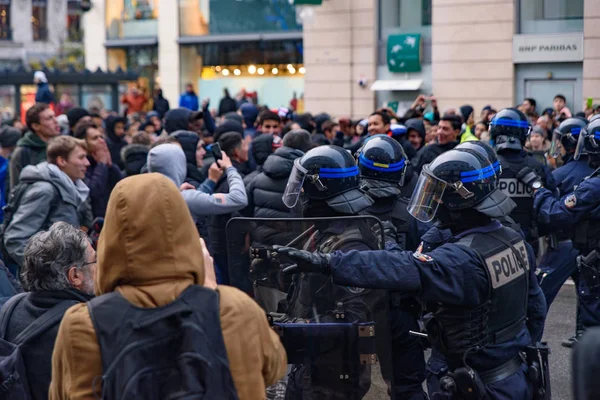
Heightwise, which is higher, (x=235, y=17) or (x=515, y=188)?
(x=235, y=17)

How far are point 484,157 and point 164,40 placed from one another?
26564mm

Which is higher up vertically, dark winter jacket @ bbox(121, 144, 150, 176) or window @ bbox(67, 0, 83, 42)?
window @ bbox(67, 0, 83, 42)

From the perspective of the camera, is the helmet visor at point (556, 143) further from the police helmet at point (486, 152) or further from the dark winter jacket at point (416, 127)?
the police helmet at point (486, 152)

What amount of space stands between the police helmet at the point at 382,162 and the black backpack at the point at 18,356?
2273mm

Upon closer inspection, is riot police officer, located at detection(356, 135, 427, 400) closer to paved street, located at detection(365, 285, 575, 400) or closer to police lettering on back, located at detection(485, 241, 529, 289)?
police lettering on back, located at detection(485, 241, 529, 289)

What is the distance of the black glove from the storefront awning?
59.3 ft

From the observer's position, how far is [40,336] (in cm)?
347

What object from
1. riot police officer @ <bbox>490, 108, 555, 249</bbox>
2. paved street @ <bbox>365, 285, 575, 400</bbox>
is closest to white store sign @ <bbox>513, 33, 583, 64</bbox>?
paved street @ <bbox>365, 285, 575, 400</bbox>

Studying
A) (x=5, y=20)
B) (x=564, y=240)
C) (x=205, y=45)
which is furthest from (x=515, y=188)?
(x=5, y=20)

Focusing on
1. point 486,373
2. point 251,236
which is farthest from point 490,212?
point 251,236

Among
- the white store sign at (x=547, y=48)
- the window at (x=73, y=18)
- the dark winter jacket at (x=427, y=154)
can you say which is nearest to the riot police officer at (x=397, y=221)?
the dark winter jacket at (x=427, y=154)

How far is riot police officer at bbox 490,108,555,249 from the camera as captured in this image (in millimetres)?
6906

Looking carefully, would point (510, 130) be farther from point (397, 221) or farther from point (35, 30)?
point (35, 30)

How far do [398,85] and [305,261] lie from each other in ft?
60.5
